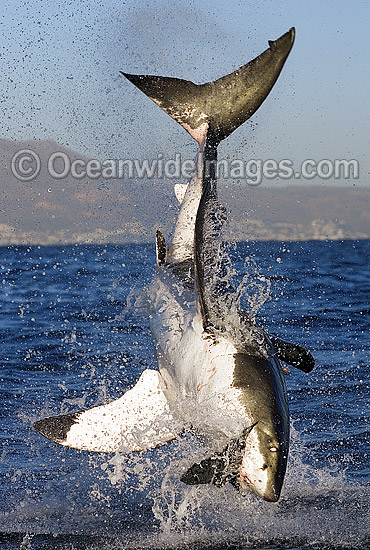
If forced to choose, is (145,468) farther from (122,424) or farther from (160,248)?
(160,248)

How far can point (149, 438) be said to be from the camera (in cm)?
803

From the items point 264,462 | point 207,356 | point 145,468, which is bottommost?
point 145,468

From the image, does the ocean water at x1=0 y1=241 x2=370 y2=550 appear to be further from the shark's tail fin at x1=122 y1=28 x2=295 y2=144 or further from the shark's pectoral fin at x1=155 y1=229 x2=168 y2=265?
the shark's tail fin at x1=122 y1=28 x2=295 y2=144

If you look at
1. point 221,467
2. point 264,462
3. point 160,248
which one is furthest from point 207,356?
point 160,248

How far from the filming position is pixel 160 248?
910 cm

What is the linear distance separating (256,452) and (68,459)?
496 cm

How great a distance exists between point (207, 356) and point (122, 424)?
1828 mm

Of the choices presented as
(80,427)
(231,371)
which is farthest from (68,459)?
(231,371)

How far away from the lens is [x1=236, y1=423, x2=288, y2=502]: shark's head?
6.08 metres

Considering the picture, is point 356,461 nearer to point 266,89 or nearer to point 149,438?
point 149,438

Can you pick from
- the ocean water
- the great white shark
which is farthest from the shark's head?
the ocean water

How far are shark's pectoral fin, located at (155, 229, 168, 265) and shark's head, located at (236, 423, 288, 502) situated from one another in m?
3.22

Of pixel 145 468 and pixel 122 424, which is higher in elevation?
pixel 122 424

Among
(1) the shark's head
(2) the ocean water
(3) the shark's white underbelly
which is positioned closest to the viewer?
(1) the shark's head
